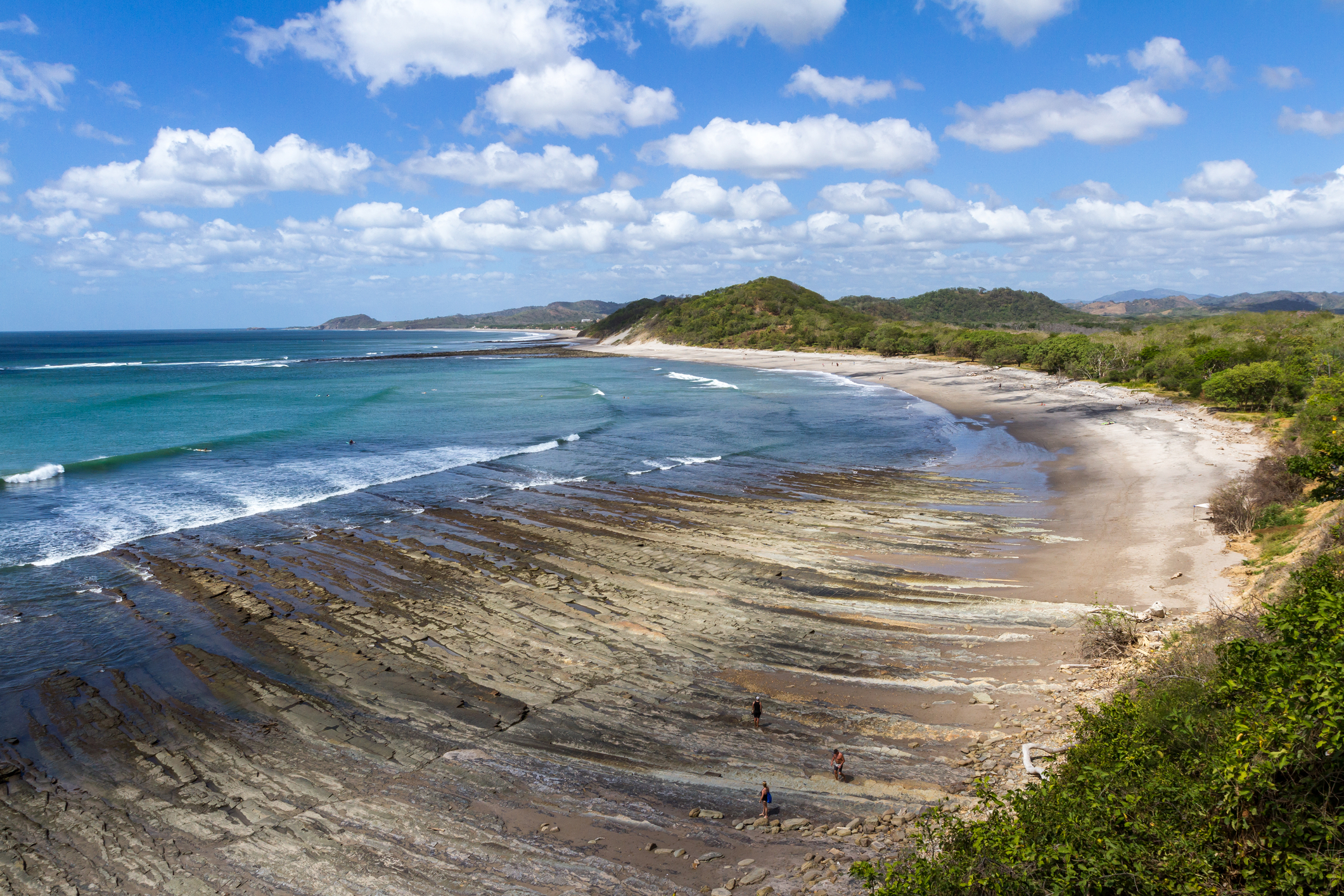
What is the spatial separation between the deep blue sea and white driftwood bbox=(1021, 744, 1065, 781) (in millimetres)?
19433

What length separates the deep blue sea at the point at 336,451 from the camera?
936 inches

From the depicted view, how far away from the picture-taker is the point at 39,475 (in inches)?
1351

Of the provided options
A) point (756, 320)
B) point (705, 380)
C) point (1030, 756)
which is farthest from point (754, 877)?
point (756, 320)

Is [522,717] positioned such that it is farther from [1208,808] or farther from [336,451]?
[336,451]

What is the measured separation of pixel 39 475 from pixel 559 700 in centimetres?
3647

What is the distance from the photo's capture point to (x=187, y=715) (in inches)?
535

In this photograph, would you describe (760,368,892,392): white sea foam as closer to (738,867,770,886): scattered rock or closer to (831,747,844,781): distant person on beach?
(831,747,844,781): distant person on beach

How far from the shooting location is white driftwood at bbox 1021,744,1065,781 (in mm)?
10375

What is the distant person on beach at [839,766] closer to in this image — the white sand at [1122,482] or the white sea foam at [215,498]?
the white sand at [1122,482]

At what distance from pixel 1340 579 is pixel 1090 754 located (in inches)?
161

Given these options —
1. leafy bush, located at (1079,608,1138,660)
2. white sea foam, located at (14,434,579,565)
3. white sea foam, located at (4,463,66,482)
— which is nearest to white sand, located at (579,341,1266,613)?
leafy bush, located at (1079,608,1138,660)

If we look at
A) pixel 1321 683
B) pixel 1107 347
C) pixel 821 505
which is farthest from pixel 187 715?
pixel 1107 347

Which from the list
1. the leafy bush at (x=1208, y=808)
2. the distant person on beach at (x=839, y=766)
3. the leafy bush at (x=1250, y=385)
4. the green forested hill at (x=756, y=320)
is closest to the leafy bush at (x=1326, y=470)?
the leafy bush at (x=1208, y=808)

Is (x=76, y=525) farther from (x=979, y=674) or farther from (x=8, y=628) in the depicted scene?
(x=979, y=674)
